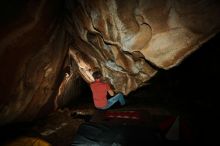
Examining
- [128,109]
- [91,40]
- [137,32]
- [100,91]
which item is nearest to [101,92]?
[100,91]

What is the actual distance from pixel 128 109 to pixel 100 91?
132 centimetres

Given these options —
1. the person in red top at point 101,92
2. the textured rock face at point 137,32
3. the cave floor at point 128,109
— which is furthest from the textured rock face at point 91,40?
the cave floor at point 128,109

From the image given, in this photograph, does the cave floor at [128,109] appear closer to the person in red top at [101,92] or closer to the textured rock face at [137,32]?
the person in red top at [101,92]

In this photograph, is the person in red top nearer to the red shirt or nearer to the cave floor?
the red shirt

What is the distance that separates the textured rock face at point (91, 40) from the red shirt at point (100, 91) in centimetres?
41

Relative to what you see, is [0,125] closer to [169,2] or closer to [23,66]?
[23,66]

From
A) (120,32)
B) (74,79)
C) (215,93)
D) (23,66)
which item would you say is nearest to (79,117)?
(74,79)

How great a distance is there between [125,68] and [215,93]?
390cm

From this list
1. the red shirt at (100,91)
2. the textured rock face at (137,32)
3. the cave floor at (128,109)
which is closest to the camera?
the textured rock face at (137,32)

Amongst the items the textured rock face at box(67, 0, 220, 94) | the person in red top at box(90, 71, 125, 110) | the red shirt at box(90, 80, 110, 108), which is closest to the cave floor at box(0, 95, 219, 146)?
the person in red top at box(90, 71, 125, 110)

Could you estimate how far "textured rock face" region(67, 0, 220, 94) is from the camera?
404cm

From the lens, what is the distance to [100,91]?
7.26 m

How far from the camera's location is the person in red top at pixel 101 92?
7202 millimetres

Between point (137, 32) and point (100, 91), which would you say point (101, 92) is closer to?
point (100, 91)
